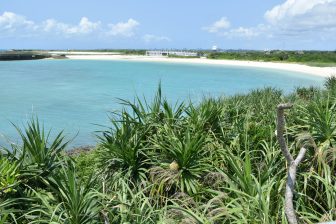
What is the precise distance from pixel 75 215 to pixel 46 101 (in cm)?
2676

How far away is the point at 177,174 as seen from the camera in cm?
489

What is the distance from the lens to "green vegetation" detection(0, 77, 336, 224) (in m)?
3.69

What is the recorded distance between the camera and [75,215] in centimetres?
369

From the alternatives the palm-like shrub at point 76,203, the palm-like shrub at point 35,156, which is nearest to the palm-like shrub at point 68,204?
the palm-like shrub at point 76,203

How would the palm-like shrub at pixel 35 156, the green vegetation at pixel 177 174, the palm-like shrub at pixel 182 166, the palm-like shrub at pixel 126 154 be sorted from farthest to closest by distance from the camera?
the palm-like shrub at pixel 126 154 → the palm-like shrub at pixel 182 166 → the palm-like shrub at pixel 35 156 → the green vegetation at pixel 177 174

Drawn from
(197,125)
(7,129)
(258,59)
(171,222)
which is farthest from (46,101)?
(258,59)

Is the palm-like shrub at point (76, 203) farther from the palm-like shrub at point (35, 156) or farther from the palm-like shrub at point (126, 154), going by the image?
the palm-like shrub at point (126, 154)

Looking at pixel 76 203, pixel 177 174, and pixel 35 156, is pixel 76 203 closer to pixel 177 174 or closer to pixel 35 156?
pixel 35 156

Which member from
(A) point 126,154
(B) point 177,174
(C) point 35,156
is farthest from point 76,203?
(A) point 126,154

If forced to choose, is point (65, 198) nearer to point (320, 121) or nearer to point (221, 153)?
point (221, 153)

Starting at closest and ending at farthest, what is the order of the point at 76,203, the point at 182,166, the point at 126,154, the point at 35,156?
the point at 76,203, the point at 35,156, the point at 182,166, the point at 126,154

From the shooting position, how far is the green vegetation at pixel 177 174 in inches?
145

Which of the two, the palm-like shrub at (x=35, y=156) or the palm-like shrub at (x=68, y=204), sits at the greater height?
the palm-like shrub at (x=35, y=156)

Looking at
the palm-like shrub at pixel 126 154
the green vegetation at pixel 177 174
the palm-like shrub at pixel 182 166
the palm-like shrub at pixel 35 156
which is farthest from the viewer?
the palm-like shrub at pixel 126 154
